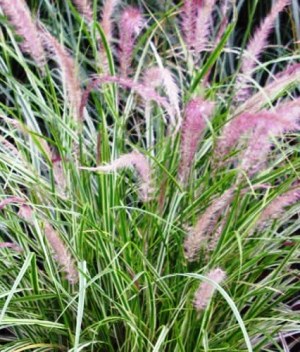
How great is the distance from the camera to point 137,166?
1.30 metres

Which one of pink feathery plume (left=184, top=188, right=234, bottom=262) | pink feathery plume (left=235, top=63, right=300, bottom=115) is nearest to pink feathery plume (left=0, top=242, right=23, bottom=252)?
pink feathery plume (left=184, top=188, right=234, bottom=262)

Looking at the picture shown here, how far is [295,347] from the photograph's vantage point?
1919 millimetres

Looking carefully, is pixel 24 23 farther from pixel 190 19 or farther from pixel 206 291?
pixel 206 291

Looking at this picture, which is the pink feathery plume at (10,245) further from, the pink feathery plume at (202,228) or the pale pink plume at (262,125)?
the pale pink plume at (262,125)

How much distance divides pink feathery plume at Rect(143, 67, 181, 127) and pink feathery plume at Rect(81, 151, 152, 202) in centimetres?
13

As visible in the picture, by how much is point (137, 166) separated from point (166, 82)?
0.17 m

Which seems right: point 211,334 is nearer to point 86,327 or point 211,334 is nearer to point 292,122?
point 86,327

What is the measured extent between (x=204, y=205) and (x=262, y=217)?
0.16 metres

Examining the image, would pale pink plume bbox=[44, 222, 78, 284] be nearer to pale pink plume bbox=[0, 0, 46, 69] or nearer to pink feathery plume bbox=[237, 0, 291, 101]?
pale pink plume bbox=[0, 0, 46, 69]

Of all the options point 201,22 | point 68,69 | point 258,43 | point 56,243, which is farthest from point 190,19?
point 56,243

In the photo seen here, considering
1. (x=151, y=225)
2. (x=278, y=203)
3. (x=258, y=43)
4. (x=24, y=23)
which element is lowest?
(x=151, y=225)

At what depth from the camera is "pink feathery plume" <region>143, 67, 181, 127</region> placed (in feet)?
4.38

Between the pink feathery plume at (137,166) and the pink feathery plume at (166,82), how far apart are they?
0.41 ft

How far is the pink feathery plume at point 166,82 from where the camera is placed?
1334mm
